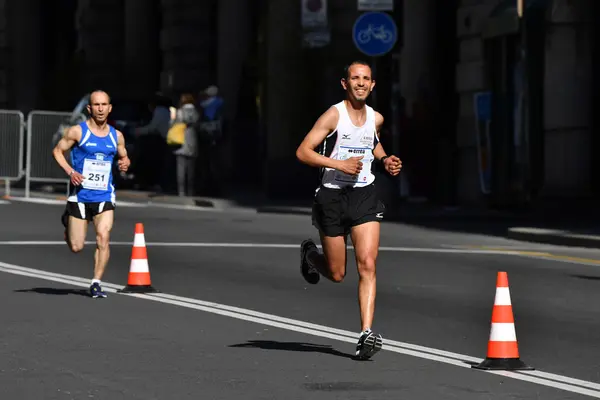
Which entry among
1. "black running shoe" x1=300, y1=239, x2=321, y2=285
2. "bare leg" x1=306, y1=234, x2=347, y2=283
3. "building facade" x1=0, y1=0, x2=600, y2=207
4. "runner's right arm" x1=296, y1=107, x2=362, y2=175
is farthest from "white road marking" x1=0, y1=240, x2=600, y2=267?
"runner's right arm" x1=296, y1=107, x2=362, y2=175

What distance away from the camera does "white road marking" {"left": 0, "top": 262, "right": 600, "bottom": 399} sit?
1048 centimetres

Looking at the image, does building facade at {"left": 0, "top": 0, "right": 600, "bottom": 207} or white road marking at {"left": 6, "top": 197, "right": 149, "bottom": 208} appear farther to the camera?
white road marking at {"left": 6, "top": 197, "right": 149, "bottom": 208}

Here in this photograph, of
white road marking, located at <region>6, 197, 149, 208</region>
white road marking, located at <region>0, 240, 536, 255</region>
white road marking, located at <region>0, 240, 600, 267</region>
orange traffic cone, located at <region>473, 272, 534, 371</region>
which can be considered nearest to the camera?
orange traffic cone, located at <region>473, 272, 534, 371</region>

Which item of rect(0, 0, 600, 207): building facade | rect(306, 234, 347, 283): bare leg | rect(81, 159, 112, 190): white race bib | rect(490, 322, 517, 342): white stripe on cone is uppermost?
rect(0, 0, 600, 207): building facade

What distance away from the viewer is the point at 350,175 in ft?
38.4

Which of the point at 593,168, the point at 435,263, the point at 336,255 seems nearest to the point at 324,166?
the point at 336,255

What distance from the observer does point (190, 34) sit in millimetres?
41531

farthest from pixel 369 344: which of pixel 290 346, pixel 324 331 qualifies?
pixel 324 331

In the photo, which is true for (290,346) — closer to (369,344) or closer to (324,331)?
(324,331)

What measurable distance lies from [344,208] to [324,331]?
1.48 meters

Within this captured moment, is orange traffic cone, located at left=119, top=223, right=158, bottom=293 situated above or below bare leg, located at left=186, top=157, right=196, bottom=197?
below

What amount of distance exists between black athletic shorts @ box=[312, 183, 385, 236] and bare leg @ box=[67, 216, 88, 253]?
434cm

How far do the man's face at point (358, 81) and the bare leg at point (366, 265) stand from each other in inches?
31.5

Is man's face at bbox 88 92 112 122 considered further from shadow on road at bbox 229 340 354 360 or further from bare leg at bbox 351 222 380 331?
bare leg at bbox 351 222 380 331
